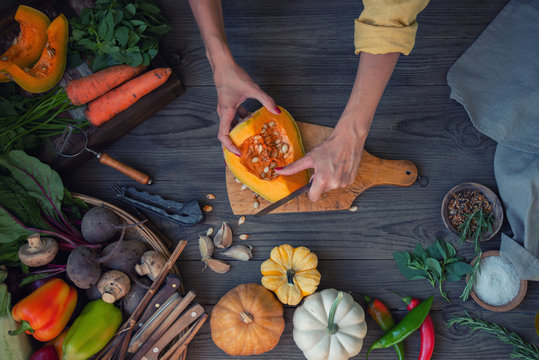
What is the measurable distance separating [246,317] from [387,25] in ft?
3.01

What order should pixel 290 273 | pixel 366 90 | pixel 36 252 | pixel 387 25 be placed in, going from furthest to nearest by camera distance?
pixel 290 273 → pixel 36 252 → pixel 366 90 → pixel 387 25

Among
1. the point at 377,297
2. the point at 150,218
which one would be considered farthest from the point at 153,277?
the point at 377,297

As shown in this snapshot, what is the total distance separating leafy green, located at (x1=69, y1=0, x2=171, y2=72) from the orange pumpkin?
2.79 feet

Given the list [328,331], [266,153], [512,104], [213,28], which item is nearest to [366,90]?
[266,153]

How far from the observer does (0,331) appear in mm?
1144

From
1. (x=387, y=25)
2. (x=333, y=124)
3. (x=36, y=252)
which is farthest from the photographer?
(x=333, y=124)

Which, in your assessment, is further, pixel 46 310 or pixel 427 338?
pixel 427 338

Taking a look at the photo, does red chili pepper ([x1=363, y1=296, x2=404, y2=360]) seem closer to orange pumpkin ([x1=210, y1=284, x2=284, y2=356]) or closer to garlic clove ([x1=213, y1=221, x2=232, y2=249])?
orange pumpkin ([x1=210, y1=284, x2=284, y2=356])

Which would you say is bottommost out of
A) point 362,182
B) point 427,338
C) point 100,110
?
point 427,338

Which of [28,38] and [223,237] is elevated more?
[28,38]

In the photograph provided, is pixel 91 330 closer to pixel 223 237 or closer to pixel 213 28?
pixel 223 237

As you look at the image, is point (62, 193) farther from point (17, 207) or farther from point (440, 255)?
point (440, 255)

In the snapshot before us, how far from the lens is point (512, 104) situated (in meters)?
1.34

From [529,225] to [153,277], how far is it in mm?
1207
